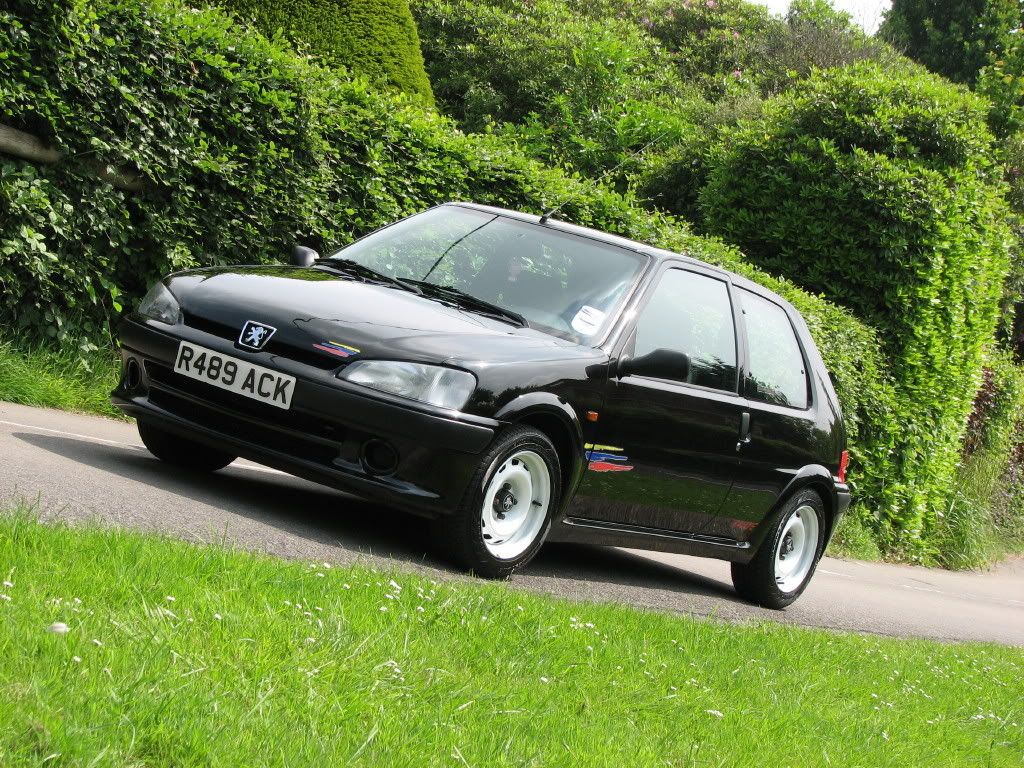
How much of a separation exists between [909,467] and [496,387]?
10332mm

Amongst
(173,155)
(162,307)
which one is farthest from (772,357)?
(173,155)

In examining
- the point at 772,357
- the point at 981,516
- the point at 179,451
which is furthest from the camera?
the point at 981,516

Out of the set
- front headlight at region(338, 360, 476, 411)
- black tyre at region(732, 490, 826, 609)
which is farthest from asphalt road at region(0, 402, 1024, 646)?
front headlight at region(338, 360, 476, 411)

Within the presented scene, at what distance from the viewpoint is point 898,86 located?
643 inches

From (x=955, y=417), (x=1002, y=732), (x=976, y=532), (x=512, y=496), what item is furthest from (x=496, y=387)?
(x=976, y=532)

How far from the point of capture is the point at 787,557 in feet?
27.9

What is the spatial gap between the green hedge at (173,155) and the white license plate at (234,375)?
2583 mm

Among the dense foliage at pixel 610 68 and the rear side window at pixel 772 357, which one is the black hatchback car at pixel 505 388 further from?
the dense foliage at pixel 610 68

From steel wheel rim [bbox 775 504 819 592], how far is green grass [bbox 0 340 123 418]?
4.19 metres

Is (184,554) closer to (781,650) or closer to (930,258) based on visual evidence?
(781,650)

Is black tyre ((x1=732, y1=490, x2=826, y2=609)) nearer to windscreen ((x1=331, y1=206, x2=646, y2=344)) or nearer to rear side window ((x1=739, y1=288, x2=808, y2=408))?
rear side window ((x1=739, y1=288, x2=808, y2=408))

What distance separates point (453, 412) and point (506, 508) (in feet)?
2.21

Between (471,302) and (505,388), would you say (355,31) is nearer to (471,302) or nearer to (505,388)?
(471,302)

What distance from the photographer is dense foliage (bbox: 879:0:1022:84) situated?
142 feet
